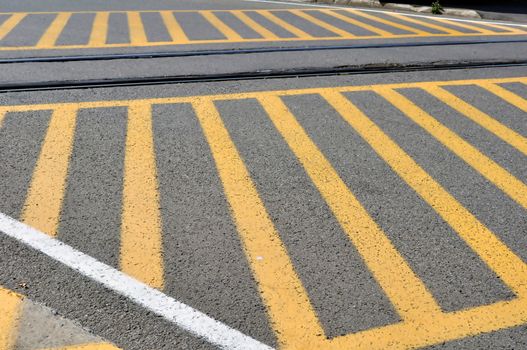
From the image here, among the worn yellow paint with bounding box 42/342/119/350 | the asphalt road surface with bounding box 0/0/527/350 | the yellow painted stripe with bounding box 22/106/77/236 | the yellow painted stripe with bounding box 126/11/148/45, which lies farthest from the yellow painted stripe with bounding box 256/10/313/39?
the worn yellow paint with bounding box 42/342/119/350

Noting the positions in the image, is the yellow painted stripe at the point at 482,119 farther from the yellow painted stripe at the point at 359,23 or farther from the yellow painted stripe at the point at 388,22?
the yellow painted stripe at the point at 388,22

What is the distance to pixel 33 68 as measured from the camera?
22.5ft

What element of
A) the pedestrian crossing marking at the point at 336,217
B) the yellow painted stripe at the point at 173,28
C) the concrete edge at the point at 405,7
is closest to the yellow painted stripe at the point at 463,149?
the pedestrian crossing marking at the point at 336,217

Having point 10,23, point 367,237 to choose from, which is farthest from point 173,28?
point 367,237

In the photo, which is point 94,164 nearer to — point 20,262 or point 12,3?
point 20,262

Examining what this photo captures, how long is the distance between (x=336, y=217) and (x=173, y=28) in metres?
7.12

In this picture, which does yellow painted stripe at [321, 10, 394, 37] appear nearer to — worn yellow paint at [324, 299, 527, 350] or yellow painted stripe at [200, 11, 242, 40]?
yellow painted stripe at [200, 11, 242, 40]

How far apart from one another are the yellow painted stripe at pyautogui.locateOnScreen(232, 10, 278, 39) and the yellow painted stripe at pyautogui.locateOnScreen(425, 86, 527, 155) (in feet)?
12.1

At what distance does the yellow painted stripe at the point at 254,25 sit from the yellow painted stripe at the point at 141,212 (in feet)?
15.5

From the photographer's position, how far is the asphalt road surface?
2.81 meters

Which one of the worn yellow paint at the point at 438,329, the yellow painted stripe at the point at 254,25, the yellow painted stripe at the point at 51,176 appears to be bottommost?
the worn yellow paint at the point at 438,329

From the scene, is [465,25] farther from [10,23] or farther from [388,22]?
[10,23]

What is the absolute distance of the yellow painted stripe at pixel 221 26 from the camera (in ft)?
30.3

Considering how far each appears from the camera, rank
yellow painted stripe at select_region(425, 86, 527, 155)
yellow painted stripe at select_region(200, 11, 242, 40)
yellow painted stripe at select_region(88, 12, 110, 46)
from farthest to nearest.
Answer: yellow painted stripe at select_region(200, 11, 242, 40) → yellow painted stripe at select_region(88, 12, 110, 46) → yellow painted stripe at select_region(425, 86, 527, 155)
